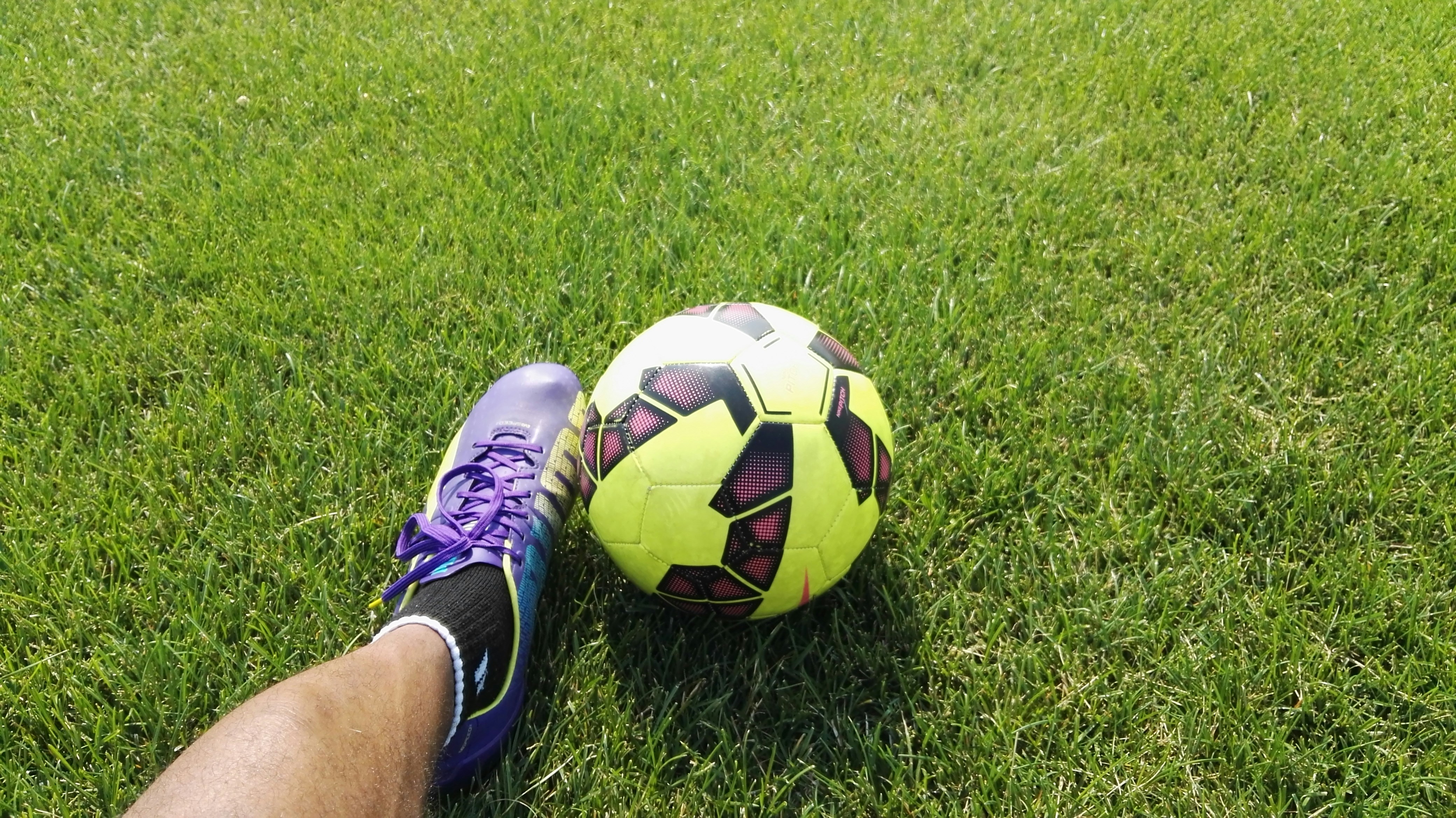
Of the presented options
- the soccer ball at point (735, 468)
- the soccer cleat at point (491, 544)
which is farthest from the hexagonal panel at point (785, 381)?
the soccer cleat at point (491, 544)

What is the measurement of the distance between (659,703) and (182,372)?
67.0 inches

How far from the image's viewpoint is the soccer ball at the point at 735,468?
6.02ft

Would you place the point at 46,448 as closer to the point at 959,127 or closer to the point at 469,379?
the point at 469,379

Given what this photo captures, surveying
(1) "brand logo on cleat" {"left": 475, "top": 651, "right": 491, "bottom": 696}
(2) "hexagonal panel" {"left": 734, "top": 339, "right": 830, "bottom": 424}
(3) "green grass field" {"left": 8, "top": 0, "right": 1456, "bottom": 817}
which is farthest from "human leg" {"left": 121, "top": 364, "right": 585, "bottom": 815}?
(2) "hexagonal panel" {"left": 734, "top": 339, "right": 830, "bottom": 424}

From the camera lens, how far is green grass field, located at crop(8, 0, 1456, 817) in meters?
1.96

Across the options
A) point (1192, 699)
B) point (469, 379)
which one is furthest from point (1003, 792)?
point (469, 379)

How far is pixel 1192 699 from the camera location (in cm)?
199

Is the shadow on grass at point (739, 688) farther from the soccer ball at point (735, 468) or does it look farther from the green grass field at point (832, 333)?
the soccer ball at point (735, 468)

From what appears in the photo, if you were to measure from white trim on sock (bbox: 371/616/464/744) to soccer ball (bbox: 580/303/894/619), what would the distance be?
0.37 meters

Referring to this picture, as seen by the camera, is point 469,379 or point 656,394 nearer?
point 656,394

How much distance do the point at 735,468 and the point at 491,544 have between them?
65 cm

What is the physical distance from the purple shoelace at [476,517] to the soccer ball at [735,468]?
0.90ft

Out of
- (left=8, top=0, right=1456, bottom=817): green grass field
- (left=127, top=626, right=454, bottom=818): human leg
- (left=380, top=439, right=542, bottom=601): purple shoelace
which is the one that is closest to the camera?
(left=127, top=626, right=454, bottom=818): human leg

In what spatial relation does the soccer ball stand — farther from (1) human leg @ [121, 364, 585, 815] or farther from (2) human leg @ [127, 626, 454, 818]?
(2) human leg @ [127, 626, 454, 818]
